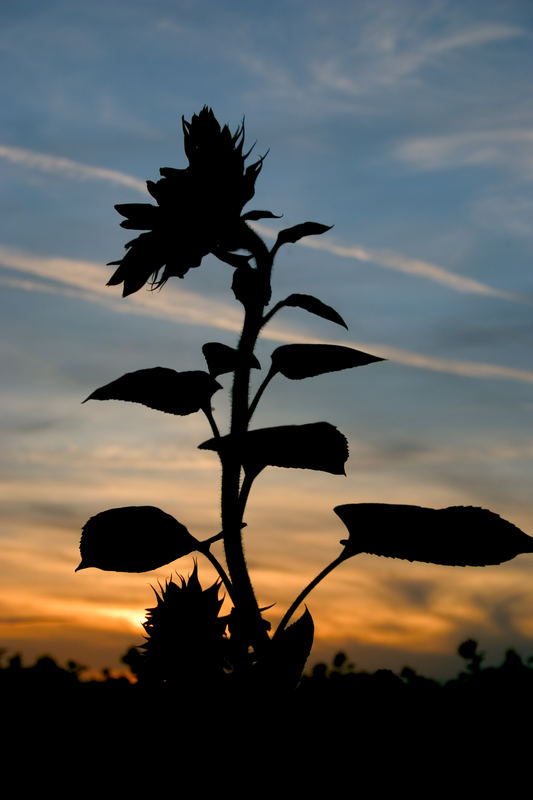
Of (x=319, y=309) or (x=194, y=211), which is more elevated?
(x=194, y=211)

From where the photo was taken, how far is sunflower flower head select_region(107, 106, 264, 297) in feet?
8.98

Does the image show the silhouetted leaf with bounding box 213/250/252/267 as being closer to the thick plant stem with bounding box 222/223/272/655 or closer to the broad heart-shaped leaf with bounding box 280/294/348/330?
the thick plant stem with bounding box 222/223/272/655

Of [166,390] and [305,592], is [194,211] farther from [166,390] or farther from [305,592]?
[305,592]

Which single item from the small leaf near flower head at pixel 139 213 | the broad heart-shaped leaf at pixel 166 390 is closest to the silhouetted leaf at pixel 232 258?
the small leaf near flower head at pixel 139 213

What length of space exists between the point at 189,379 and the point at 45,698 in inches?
69.1

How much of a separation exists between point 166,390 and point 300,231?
67 centimetres

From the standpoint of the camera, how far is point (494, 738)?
10.5ft

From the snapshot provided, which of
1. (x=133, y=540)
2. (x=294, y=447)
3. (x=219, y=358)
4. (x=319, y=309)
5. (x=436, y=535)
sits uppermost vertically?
(x=319, y=309)

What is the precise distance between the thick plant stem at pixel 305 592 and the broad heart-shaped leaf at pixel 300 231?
1.05 meters

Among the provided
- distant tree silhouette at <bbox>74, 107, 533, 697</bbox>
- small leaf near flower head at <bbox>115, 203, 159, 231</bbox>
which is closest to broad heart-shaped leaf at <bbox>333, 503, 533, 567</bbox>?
distant tree silhouette at <bbox>74, 107, 533, 697</bbox>

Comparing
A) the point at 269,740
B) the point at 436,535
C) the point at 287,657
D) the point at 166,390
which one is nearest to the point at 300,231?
the point at 166,390

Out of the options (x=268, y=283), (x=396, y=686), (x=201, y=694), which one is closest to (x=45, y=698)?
(x=201, y=694)

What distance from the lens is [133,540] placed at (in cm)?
270

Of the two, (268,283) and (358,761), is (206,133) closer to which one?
(268,283)
